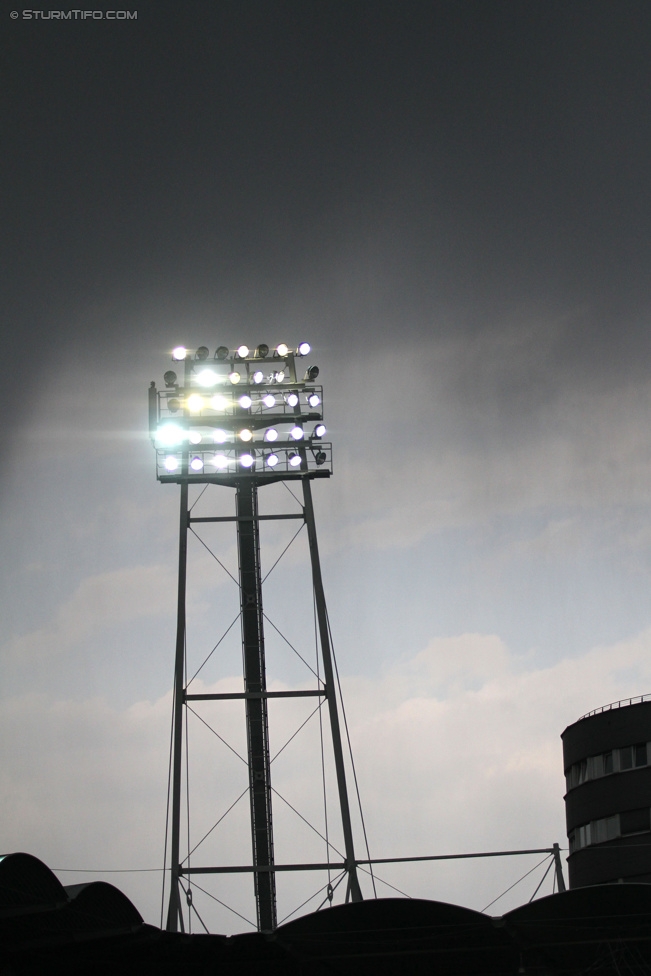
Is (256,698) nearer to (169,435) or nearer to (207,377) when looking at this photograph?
(169,435)

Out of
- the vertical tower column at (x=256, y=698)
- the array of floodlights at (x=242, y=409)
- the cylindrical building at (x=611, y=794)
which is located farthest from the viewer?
the cylindrical building at (x=611, y=794)

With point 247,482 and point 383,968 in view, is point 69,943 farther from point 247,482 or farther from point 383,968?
point 247,482

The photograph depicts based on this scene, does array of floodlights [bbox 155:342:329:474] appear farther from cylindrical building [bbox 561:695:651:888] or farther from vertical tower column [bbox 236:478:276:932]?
cylindrical building [bbox 561:695:651:888]

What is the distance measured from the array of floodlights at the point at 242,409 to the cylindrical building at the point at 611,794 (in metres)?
22.2

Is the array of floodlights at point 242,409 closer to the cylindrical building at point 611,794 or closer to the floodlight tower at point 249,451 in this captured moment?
the floodlight tower at point 249,451

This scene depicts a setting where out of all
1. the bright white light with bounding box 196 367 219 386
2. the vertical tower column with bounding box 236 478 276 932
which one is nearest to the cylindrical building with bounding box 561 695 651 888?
the vertical tower column with bounding box 236 478 276 932

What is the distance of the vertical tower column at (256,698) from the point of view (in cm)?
3500

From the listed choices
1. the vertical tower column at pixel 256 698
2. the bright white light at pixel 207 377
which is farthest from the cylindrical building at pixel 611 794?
the bright white light at pixel 207 377

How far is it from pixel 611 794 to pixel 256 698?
23.0m

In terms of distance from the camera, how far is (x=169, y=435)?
124 ft

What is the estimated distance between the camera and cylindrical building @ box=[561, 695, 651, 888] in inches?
2039

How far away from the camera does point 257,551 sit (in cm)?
3822


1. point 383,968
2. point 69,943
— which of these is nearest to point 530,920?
point 383,968

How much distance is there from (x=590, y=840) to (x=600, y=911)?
33.7m
